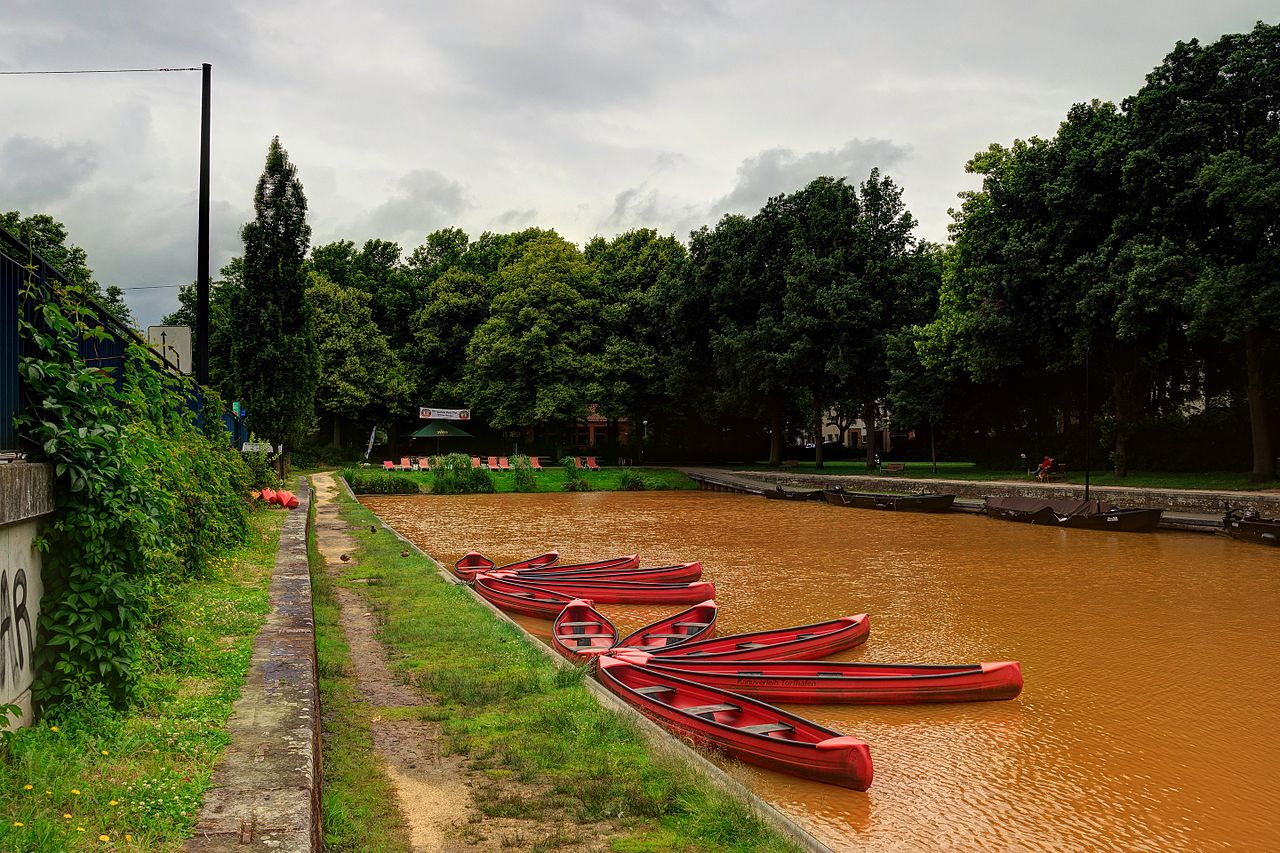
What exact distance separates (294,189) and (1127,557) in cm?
2570

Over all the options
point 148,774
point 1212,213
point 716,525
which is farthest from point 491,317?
point 148,774

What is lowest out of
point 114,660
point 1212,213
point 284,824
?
point 284,824

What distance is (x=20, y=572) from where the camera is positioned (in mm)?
4320

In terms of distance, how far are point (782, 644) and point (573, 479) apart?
104 feet

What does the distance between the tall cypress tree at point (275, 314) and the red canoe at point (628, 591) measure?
17.5 metres

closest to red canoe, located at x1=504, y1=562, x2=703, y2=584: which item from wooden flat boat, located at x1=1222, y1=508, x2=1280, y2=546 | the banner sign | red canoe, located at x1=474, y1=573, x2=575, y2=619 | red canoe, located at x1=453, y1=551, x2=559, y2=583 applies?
red canoe, located at x1=453, y1=551, x2=559, y2=583

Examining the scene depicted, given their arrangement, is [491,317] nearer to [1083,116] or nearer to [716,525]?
[716,525]

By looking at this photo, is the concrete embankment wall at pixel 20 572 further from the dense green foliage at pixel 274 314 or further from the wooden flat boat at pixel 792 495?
the wooden flat boat at pixel 792 495

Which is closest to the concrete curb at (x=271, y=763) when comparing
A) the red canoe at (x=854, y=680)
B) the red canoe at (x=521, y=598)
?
the red canoe at (x=854, y=680)

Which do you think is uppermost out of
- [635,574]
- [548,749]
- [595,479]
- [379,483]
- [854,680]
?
[379,483]

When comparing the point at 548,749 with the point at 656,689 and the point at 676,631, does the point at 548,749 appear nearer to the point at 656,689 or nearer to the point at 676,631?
the point at 656,689

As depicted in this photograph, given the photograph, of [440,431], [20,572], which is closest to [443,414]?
[440,431]

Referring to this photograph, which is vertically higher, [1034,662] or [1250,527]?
[1250,527]

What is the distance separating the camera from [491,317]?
164 feet
